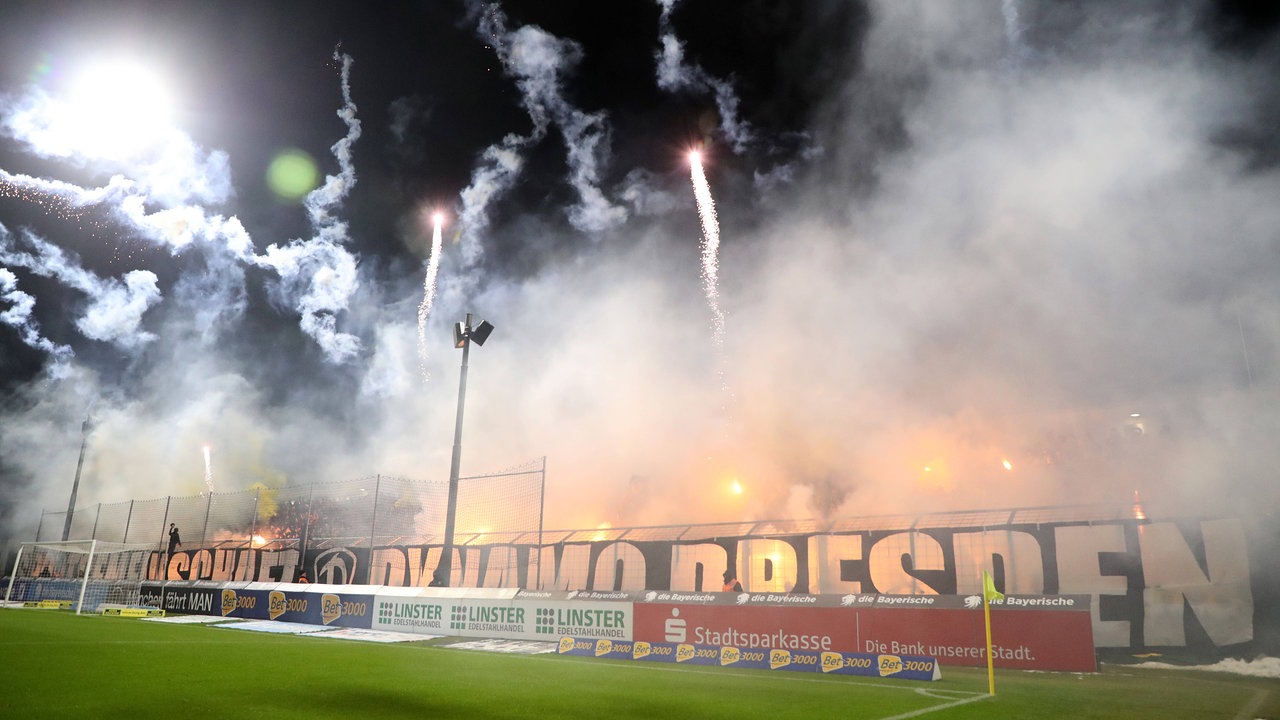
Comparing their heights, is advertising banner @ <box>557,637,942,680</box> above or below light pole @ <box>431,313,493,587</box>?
below

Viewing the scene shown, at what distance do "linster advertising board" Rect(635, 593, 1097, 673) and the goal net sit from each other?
20984mm

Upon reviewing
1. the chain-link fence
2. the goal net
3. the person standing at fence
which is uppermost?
the chain-link fence

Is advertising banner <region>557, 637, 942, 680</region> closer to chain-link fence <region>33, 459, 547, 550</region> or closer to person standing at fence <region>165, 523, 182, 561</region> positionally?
chain-link fence <region>33, 459, 547, 550</region>

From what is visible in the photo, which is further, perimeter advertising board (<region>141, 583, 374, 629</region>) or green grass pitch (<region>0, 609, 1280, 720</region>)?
perimeter advertising board (<region>141, 583, 374, 629</region>)

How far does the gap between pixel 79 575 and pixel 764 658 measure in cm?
3473

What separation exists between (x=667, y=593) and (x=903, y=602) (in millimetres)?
4851

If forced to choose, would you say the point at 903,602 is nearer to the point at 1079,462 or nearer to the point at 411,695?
the point at 411,695

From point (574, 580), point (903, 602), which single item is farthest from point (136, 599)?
point (903, 602)

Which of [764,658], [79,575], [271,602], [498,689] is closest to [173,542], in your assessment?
[79,575]

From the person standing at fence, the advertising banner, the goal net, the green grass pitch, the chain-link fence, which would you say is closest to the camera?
the green grass pitch

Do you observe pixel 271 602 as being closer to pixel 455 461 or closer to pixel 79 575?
pixel 455 461

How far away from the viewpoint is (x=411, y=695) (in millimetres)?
7668

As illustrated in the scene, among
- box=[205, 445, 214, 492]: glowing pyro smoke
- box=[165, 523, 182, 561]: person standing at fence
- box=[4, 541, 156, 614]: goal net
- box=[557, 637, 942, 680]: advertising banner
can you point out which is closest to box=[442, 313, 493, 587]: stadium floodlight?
box=[557, 637, 942, 680]: advertising banner

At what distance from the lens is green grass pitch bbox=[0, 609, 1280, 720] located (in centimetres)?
662
